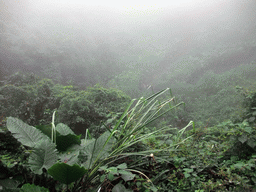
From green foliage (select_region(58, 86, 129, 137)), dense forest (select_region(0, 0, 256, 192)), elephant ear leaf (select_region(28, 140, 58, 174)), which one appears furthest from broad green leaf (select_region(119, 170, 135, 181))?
green foliage (select_region(58, 86, 129, 137))

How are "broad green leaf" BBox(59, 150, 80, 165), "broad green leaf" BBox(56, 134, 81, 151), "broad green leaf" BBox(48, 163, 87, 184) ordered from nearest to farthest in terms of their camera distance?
"broad green leaf" BBox(48, 163, 87, 184)
"broad green leaf" BBox(59, 150, 80, 165)
"broad green leaf" BBox(56, 134, 81, 151)

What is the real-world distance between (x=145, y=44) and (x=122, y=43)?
17.7 inches

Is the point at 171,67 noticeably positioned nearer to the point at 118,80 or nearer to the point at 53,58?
the point at 118,80

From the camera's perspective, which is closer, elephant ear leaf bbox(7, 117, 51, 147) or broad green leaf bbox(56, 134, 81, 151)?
elephant ear leaf bbox(7, 117, 51, 147)

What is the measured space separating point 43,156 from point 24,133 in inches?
7.0

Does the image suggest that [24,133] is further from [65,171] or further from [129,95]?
[129,95]

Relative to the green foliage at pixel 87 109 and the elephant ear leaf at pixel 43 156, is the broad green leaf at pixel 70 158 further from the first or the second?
the green foliage at pixel 87 109

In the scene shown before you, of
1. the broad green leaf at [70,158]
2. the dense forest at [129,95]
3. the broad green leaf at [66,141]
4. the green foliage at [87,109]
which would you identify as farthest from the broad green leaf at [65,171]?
the green foliage at [87,109]

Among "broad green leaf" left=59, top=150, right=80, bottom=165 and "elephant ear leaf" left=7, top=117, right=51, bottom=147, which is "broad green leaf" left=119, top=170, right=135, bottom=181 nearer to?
"broad green leaf" left=59, top=150, right=80, bottom=165

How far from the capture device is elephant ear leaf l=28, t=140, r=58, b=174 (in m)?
0.58

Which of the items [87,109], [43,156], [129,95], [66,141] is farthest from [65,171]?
[129,95]

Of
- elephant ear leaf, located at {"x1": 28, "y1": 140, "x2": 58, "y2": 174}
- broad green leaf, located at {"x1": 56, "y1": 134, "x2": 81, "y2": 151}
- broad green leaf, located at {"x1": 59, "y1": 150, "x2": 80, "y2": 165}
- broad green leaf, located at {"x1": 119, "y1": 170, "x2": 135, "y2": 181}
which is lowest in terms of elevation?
broad green leaf, located at {"x1": 119, "y1": 170, "x2": 135, "y2": 181}

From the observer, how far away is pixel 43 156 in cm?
60

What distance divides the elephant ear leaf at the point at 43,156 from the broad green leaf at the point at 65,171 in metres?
0.10
